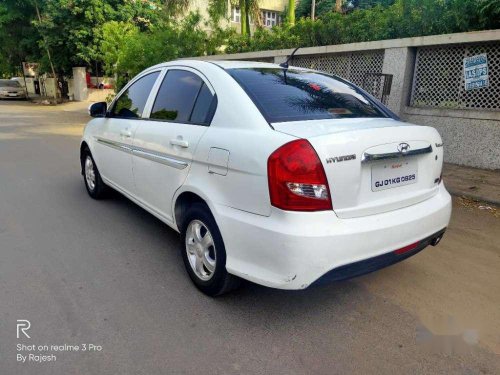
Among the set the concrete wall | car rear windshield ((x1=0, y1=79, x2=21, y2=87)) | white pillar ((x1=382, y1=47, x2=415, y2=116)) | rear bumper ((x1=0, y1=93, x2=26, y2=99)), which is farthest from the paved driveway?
car rear windshield ((x1=0, y1=79, x2=21, y2=87))

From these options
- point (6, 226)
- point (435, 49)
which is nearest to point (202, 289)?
point (6, 226)

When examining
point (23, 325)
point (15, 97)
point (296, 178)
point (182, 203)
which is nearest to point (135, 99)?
point (182, 203)

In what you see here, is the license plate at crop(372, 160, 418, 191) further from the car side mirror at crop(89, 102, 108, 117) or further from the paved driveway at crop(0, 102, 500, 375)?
the car side mirror at crop(89, 102, 108, 117)

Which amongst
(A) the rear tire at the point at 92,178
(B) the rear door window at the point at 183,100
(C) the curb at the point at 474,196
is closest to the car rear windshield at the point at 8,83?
(A) the rear tire at the point at 92,178

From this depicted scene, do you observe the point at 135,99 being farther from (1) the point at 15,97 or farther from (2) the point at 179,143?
(1) the point at 15,97

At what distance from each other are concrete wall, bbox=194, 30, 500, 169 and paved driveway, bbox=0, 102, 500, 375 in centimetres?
338

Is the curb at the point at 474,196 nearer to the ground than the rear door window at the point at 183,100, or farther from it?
nearer to the ground

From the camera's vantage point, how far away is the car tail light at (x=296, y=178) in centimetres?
233

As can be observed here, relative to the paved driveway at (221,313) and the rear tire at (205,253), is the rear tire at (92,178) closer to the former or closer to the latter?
the paved driveway at (221,313)

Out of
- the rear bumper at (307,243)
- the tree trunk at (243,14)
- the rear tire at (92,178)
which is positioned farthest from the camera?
the tree trunk at (243,14)

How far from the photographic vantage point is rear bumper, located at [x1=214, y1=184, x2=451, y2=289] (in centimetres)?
231

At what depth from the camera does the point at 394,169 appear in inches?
104

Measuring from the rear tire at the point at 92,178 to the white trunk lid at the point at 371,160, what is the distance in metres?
3.36

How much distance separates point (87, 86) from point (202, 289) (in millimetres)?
26839
